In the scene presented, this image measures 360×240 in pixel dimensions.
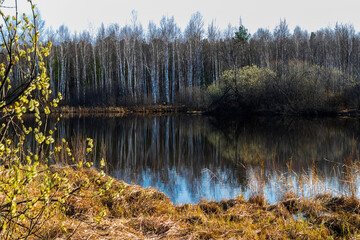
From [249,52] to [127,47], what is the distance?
20.5 meters

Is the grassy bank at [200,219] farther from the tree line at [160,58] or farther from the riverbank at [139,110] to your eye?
the riverbank at [139,110]

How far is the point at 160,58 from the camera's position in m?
46.0

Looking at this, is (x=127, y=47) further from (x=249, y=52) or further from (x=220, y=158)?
(x=220, y=158)

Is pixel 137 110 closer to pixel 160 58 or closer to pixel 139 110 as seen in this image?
pixel 139 110

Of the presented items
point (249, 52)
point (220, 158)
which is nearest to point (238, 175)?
point (220, 158)

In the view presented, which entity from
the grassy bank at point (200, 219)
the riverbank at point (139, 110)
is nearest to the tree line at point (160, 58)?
the riverbank at point (139, 110)

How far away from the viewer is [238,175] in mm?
9789

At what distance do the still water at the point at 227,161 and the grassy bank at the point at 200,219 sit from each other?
781 mm

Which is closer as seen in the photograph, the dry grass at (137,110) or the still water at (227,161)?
the still water at (227,161)

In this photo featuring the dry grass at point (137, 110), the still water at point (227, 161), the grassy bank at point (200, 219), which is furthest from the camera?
the dry grass at point (137, 110)

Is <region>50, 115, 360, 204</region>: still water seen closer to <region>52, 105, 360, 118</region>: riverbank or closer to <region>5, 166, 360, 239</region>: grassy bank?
<region>5, 166, 360, 239</region>: grassy bank

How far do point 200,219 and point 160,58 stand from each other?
42376 mm

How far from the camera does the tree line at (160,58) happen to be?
39844 millimetres

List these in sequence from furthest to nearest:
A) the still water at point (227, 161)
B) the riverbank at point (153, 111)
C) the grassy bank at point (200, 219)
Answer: the riverbank at point (153, 111) → the still water at point (227, 161) → the grassy bank at point (200, 219)
